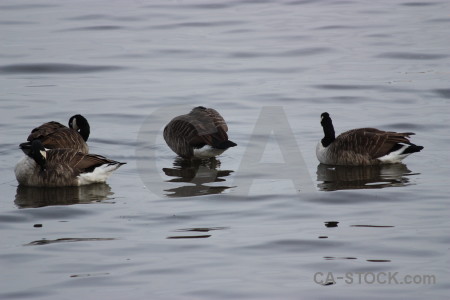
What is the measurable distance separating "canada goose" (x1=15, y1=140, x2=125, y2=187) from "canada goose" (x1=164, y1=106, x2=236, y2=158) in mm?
1661

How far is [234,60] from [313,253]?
513 inches

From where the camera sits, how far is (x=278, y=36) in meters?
25.7

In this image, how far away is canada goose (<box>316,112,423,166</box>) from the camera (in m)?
14.2

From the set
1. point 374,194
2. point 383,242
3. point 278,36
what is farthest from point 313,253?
point 278,36

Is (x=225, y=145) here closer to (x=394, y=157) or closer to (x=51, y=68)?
(x=394, y=157)

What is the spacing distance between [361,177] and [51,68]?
1042 centimetres

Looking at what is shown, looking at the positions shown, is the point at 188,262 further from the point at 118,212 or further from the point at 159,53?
the point at 159,53

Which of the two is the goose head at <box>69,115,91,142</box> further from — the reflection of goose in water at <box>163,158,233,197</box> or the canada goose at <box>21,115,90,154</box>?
the reflection of goose in water at <box>163,158,233,197</box>

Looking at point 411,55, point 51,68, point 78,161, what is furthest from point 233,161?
point 411,55

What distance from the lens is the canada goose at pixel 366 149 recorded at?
1420 centimetres

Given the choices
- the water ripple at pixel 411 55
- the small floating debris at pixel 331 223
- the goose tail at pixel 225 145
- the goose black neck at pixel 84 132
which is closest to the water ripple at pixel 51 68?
the water ripple at pixel 411 55

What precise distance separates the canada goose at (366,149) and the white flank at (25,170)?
Answer: 4376mm

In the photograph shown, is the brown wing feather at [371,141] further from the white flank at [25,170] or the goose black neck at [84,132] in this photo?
the white flank at [25,170]

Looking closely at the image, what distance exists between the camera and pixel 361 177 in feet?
45.3
